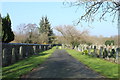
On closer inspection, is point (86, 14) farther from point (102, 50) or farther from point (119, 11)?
point (102, 50)

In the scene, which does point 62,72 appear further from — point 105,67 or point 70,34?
point 70,34

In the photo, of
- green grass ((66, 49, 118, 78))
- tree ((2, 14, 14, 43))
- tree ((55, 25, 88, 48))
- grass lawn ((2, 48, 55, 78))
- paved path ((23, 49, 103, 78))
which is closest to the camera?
paved path ((23, 49, 103, 78))

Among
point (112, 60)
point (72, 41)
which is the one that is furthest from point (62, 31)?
point (112, 60)

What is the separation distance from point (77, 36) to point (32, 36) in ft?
48.3

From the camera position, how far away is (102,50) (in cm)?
2064

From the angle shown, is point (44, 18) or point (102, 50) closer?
point (102, 50)

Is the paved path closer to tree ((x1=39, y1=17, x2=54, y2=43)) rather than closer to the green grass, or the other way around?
the green grass

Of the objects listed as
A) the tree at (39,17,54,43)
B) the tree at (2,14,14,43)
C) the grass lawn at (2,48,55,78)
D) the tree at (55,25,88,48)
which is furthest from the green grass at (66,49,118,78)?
the tree at (39,17,54,43)

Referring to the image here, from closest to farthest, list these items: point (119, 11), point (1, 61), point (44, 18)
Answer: point (119, 11) → point (1, 61) → point (44, 18)

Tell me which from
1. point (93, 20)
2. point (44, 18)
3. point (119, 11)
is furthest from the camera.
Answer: point (44, 18)

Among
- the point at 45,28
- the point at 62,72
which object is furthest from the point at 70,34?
the point at 62,72

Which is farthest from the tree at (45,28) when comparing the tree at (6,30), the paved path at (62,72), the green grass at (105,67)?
the paved path at (62,72)

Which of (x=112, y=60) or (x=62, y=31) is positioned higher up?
(x=62, y=31)

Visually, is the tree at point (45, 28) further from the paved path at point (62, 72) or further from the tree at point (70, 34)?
the paved path at point (62, 72)
